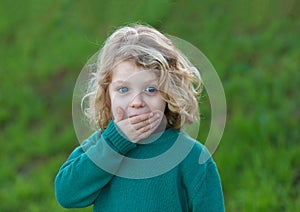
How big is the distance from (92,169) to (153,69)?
1.17 ft

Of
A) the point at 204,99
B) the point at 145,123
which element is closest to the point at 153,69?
the point at 145,123

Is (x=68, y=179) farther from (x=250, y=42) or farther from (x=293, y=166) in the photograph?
(x=250, y=42)

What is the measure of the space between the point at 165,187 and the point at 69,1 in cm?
516

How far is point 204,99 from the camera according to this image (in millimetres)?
3820

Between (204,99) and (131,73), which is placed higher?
(131,73)

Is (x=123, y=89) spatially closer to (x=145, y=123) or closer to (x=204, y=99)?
(x=145, y=123)

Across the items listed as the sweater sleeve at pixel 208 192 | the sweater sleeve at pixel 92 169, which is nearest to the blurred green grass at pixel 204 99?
the sweater sleeve at pixel 208 192

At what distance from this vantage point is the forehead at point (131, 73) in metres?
1.99

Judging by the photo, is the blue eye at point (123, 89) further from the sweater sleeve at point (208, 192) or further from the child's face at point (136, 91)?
the sweater sleeve at point (208, 192)

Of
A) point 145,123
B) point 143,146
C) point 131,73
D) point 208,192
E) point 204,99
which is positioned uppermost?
point 131,73

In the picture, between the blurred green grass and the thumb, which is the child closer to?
the thumb

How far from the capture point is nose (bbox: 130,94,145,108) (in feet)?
6.43

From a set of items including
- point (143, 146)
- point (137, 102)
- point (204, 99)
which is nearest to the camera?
point (137, 102)

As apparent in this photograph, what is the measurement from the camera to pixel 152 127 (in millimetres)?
1997
